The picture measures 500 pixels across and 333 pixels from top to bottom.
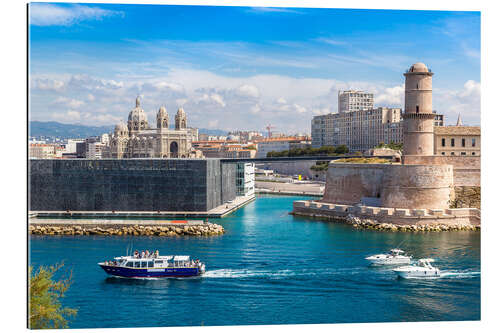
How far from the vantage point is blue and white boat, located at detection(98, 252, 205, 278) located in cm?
1962

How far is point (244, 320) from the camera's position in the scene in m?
15.1

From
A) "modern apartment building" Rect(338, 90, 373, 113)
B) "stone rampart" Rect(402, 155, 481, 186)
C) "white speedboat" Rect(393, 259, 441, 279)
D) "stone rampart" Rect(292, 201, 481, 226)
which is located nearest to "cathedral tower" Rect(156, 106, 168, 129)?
"modern apartment building" Rect(338, 90, 373, 113)

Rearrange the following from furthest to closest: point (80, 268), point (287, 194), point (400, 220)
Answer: point (287, 194) → point (400, 220) → point (80, 268)

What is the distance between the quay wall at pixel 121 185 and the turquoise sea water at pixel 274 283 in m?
6.80

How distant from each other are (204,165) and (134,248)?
1063cm

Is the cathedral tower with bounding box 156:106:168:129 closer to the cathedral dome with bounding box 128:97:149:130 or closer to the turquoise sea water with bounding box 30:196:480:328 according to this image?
the cathedral dome with bounding box 128:97:149:130

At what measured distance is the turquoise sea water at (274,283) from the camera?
15.6m

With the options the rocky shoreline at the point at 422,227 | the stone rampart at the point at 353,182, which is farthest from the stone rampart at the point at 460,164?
the rocky shoreline at the point at 422,227

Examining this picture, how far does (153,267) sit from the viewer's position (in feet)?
65.5

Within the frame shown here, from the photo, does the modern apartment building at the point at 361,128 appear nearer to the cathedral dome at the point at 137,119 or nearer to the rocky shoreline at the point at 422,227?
the cathedral dome at the point at 137,119
